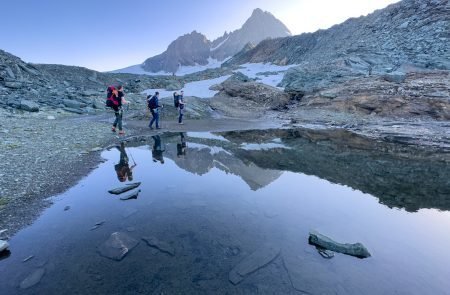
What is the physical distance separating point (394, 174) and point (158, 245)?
10.2m

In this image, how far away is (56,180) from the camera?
895cm

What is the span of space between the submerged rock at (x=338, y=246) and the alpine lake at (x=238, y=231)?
0.44 ft

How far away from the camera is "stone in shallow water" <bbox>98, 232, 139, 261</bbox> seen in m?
5.27

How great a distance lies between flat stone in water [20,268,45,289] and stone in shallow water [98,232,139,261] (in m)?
1.02

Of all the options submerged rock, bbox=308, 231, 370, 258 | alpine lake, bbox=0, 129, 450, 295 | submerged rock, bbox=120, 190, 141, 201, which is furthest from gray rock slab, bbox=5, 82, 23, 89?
submerged rock, bbox=308, 231, 370, 258

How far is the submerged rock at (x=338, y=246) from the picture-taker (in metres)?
5.51

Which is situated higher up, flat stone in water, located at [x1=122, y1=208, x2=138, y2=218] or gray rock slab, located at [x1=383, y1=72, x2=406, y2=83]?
gray rock slab, located at [x1=383, y1=72, x2=406, y2=83]

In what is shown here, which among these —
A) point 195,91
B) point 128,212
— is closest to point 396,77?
point 195,91

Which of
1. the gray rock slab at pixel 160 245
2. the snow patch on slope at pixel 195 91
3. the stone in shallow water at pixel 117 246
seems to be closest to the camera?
the stone in shallow water at pixel 117 246

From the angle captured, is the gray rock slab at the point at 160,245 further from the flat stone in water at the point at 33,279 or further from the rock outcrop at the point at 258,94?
the rock outcrop at the point at 258,94

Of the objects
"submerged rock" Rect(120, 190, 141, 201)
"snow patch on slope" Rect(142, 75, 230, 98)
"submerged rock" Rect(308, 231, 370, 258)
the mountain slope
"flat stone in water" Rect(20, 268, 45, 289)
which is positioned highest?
the mountain slope

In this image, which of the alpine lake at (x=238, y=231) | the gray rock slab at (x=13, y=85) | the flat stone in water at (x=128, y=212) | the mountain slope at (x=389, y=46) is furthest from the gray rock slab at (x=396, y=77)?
the gray rock slab at (x=13, y=85)

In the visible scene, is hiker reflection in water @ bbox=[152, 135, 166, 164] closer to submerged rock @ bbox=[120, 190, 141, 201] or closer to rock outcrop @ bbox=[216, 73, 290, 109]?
submerged rock @ bbox=[120, 190, 141, 201]

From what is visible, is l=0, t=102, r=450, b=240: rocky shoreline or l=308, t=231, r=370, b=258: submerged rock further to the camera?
l=0, t=102, r=450, b=240: rocky shoreline
